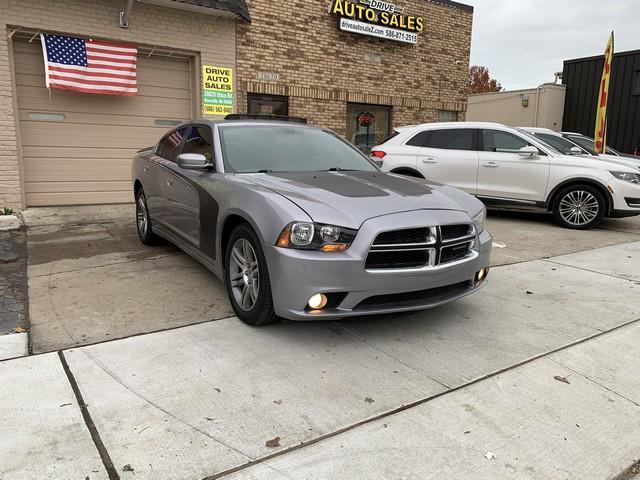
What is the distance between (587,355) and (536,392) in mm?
782

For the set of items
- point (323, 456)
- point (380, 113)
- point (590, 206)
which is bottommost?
point (323, 456)

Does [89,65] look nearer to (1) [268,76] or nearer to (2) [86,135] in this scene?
(2) [86,135]

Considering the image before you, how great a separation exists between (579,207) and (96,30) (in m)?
8.72

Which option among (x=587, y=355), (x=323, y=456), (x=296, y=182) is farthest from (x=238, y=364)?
(x=587, y=355)

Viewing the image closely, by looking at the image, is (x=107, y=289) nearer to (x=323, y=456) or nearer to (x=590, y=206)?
(x=323, y=456)

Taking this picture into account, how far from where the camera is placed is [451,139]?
9.43m

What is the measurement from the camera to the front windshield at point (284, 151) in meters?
4.50

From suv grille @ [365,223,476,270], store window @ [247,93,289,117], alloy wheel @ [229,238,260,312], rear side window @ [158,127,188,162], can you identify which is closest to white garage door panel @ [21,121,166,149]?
store window @ [247,93,289,117]

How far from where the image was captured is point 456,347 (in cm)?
360

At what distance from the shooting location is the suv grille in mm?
3365

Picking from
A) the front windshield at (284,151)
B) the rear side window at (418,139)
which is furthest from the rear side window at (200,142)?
the rear side window at (418,139)

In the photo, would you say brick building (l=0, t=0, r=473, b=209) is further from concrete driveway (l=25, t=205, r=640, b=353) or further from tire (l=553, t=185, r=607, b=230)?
tire (l=553, t=185, r=607, b=230)

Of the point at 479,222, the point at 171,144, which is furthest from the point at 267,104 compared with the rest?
the point at 479,222

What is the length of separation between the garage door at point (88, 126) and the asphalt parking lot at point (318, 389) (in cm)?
505
